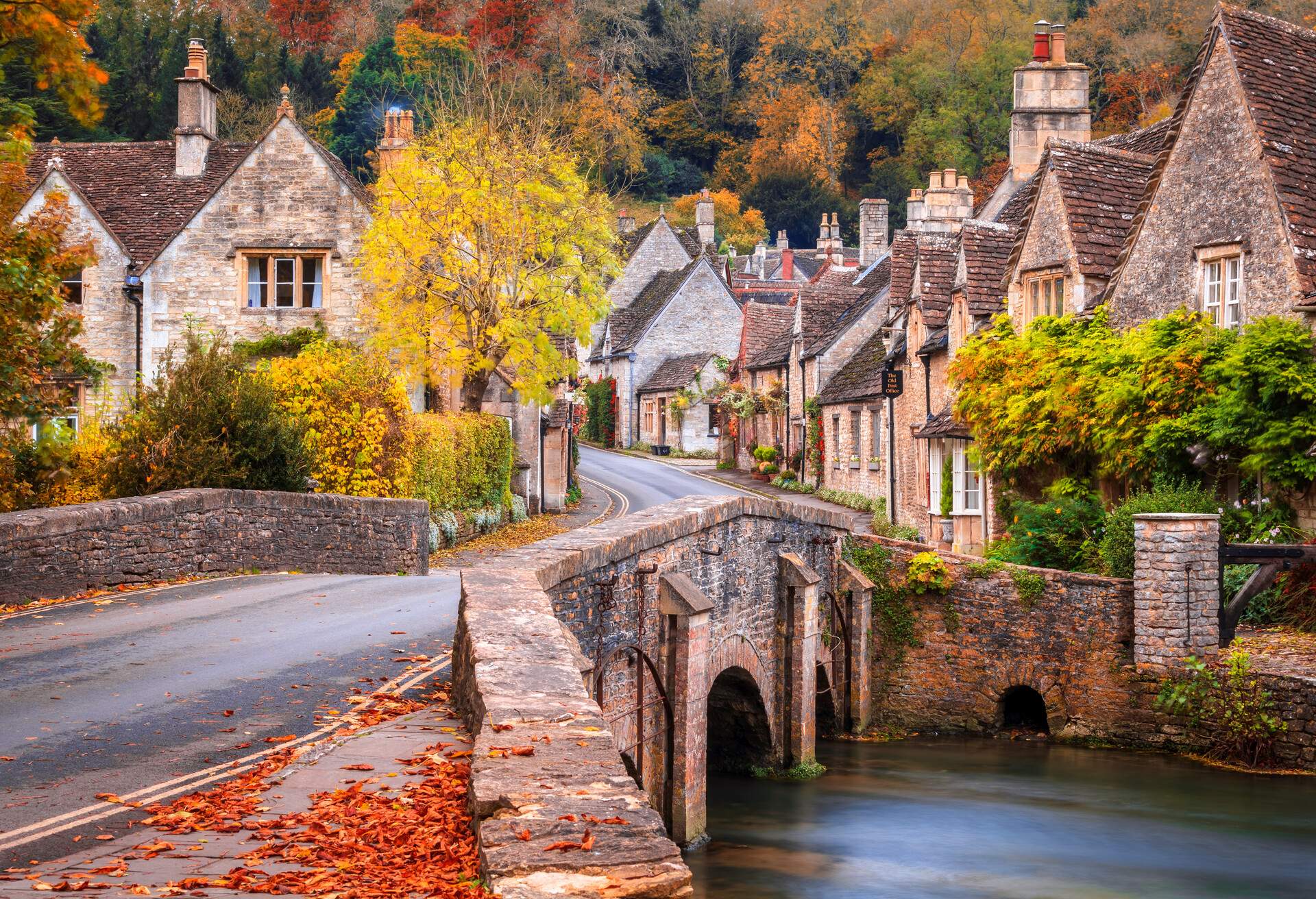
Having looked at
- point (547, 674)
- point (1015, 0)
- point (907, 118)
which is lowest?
point (547, 674)

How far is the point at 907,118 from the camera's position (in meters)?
98.2

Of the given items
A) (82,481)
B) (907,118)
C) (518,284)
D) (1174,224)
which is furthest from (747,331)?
(907,118)

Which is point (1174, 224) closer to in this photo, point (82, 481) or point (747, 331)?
point (82, 481)

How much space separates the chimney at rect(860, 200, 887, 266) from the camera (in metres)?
62.3

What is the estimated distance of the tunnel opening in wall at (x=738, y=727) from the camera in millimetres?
21672

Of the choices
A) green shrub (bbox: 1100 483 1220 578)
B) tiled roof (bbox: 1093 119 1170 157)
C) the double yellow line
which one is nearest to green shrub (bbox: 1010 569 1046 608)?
green shrub (bbox: 1100 483 1220 578)

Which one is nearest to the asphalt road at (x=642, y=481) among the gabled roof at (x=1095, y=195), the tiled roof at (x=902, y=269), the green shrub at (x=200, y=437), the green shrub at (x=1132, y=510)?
the tiled roof at (x=902, y=269)

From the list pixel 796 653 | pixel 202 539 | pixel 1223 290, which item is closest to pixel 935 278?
pixel 1223 290

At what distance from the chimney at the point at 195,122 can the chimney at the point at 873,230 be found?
1259 inches

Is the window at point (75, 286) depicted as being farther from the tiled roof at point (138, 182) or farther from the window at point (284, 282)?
the window at point (284, 282)

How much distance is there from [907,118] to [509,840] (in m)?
97.4

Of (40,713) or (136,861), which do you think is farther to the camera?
(40,713)

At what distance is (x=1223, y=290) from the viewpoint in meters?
22.9

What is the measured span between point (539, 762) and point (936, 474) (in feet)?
84.3
